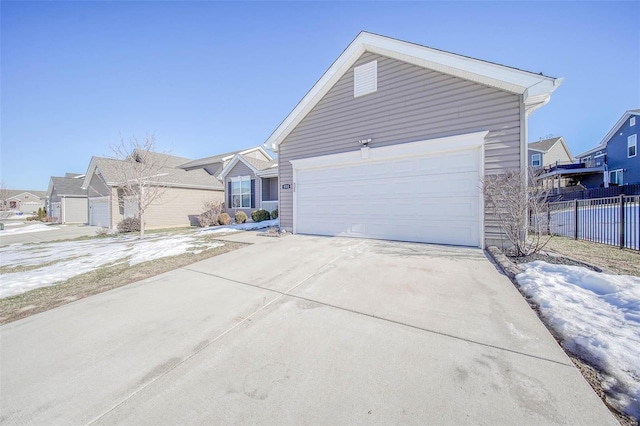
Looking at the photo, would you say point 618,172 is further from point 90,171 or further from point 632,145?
point 90,171

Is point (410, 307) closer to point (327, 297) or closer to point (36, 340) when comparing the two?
point (327, 297)

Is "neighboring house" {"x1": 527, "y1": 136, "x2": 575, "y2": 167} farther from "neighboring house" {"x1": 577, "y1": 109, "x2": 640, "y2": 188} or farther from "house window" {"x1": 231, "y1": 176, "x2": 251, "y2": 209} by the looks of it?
"house window" {"x1": 231, "y1": 176, "x2": 251, "y2": 209}

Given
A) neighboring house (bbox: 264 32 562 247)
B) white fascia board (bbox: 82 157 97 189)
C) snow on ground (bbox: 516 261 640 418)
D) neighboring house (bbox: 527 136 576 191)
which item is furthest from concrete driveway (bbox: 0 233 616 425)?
neighboring house (bbox: 527 136 576 191)

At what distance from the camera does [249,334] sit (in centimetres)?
249

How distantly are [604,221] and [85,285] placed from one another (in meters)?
12.7

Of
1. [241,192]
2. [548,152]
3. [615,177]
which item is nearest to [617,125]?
[615,177]

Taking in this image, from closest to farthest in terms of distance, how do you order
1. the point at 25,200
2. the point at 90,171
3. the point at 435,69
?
1. the point at 435,69
2. the point at 90,171
3. the point at 25,200

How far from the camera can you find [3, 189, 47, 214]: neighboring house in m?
50.4

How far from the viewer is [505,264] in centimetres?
427

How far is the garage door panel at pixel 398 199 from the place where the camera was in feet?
19.3

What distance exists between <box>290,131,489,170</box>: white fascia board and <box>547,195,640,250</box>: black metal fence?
3.53 metres

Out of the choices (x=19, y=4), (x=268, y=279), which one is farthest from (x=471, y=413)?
(x=19, y=4)

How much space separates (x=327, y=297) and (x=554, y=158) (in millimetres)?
36899

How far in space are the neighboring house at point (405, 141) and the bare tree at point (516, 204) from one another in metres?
0.29
